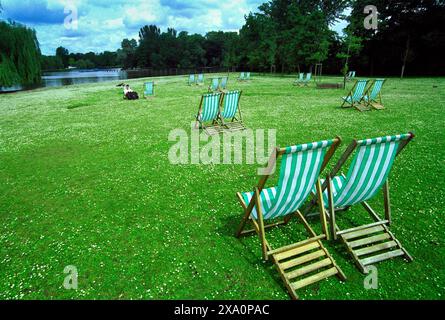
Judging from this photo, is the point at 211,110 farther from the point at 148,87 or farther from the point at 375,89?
the point at 148,87

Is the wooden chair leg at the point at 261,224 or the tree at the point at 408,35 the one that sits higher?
the tree at the point at 408,35

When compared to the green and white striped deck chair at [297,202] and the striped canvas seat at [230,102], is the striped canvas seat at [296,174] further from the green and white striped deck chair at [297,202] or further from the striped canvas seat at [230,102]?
the striped canvas seat at [230,102]

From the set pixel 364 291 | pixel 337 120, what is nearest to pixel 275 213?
pixel 364 291

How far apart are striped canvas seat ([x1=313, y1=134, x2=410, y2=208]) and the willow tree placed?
133 feet

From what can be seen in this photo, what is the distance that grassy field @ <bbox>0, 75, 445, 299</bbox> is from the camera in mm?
3482

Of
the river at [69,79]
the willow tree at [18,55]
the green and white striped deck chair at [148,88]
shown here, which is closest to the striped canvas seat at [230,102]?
the green and white striped deck chair at [148,88]

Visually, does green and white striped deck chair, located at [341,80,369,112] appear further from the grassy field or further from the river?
the river

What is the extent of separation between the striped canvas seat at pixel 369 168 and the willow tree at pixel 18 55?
40.7m

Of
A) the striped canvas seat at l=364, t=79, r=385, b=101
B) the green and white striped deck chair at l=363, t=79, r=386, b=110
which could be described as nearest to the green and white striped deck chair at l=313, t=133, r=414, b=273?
the striped canvas seat at l=364, t=79, r=385, b=101

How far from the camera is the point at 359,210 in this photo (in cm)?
515

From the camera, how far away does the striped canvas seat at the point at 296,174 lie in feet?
10.6

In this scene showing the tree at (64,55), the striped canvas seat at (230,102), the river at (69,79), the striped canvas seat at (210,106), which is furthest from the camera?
the tree at (64,55)
